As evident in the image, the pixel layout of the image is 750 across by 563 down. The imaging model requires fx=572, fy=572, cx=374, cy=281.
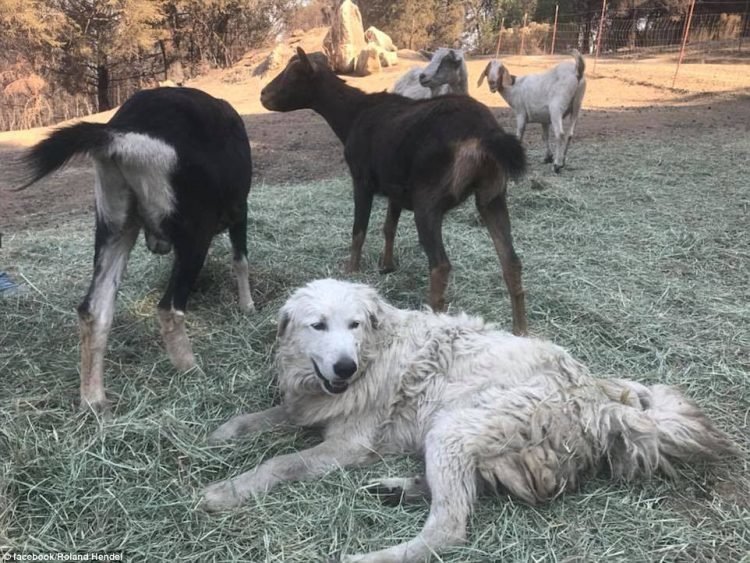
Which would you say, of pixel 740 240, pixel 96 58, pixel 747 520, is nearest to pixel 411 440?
pixel 747 520

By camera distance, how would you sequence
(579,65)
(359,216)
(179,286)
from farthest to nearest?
(579,65)
(359,216)
(179,286)

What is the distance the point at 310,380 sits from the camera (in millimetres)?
2986

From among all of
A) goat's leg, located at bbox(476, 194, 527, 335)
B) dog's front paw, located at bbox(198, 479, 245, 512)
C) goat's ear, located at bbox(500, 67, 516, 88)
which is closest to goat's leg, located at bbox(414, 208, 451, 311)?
goat's leg, located at bbox(476, 194, 527, 335)

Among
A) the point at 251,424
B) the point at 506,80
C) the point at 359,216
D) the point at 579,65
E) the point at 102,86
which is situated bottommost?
the point at 102,86

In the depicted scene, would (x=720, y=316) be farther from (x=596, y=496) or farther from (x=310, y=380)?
(x=310, y=380)

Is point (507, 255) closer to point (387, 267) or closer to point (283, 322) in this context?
point (387, 267)

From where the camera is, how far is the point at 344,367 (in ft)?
8.92

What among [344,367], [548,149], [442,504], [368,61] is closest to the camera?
[442,504]

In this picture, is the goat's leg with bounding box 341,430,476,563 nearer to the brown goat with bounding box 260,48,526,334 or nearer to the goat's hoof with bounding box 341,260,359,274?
the brown goat with bounding box 260,48,526,334

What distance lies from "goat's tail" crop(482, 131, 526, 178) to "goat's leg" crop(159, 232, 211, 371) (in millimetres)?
1930

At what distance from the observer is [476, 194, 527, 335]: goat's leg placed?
410 cm

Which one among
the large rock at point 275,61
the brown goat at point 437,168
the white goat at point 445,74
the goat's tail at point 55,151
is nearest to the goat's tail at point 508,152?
the brown goat at point 437,168

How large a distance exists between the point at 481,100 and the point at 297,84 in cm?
1045

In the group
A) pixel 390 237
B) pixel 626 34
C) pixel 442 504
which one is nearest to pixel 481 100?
pixel 390 237
